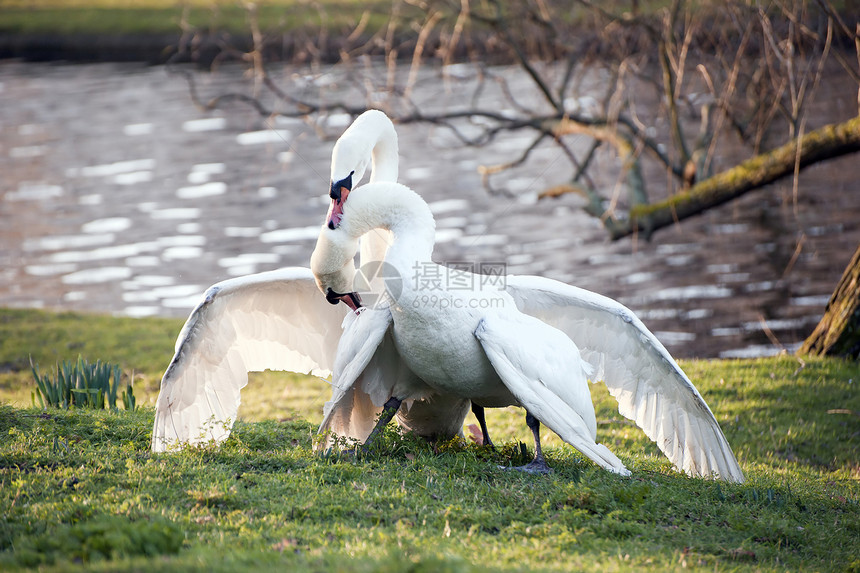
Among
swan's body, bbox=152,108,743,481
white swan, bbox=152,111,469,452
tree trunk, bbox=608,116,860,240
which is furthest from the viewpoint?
tree trunk, bbox=608,116,860,240

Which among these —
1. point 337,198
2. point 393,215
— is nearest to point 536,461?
point 393,215

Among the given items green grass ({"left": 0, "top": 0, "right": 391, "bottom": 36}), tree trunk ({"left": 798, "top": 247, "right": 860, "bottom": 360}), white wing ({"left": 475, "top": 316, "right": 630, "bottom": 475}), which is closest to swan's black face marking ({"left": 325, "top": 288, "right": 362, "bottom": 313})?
white wing ({"left": 475, "top": 316, "right": 630, "bottom": 475})

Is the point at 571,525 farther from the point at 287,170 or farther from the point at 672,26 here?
the point at 287,170

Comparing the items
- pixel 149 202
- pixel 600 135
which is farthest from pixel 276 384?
pixel 149 202

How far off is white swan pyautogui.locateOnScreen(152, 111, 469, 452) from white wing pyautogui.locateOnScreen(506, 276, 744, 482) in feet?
3.31

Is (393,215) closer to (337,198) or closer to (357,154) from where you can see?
(337,198)

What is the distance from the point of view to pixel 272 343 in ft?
22.9

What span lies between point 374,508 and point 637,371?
7.99 ft

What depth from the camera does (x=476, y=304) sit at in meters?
5.64

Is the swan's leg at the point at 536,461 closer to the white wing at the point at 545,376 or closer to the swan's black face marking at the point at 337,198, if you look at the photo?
the white wing at the point at 545,376

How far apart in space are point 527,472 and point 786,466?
10.1 feet

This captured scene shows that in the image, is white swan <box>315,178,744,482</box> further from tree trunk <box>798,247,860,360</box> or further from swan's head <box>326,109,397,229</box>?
tree trunk <box>798,247,860,360</box>

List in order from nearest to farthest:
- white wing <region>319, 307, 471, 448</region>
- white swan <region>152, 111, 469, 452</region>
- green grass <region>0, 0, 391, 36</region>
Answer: white wing <region>319, 307, 471, 448</region> < white swan <region>152, 111, 469, 452</region> < green grass <region>0, 0, 391, 36</region>

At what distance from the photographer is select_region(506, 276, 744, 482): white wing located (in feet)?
20.4
